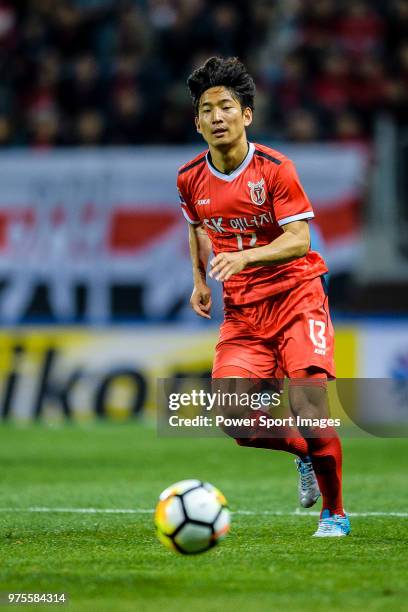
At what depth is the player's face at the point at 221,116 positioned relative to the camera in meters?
6.46

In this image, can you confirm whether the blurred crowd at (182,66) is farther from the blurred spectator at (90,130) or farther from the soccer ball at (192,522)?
the soccer ball at (192,522)

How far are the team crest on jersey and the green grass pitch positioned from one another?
1714 mm

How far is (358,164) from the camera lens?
13.9 metres

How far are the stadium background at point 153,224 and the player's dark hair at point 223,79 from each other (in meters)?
7.41

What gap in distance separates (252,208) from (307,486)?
65.3 inches

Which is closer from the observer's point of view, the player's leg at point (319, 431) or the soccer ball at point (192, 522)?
the soccer ball at point (192, 522)

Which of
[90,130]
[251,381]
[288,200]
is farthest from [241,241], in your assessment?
[90,130]

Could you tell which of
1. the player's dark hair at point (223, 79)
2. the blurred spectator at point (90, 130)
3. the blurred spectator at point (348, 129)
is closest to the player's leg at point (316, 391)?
the player's dark hair at point (223, 79)

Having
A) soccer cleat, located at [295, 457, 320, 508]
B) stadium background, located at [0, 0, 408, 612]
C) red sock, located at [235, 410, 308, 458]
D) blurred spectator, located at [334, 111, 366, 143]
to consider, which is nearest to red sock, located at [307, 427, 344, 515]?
red sock, located at [235, 410, 308, 458]

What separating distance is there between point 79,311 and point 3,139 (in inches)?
94.0

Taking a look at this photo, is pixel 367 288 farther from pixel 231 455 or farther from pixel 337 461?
pixel 337 461

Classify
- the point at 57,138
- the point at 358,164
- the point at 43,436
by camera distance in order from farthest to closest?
the point at 57,138 → the point at 358,164 → the point at 43,436

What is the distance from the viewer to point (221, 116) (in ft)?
21.2

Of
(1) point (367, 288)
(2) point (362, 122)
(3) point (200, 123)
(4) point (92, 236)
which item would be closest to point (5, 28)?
(4) point (92, 236)
